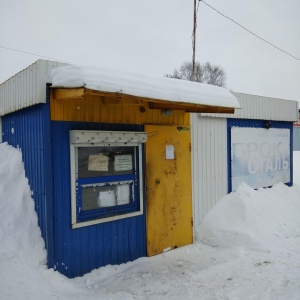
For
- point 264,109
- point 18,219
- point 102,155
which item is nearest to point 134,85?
point 102,155

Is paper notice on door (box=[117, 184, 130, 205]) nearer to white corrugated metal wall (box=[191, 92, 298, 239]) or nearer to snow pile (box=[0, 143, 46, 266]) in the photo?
snow pile (box=[0, 143, 46, 266])

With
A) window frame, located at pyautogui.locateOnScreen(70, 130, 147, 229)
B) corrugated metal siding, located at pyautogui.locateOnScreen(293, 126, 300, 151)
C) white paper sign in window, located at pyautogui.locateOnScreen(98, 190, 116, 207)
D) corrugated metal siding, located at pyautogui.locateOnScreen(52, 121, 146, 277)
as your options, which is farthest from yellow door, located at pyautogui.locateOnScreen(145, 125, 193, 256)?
corrugated metal siding, located at pyautogui.locateOnScreen(293, 126, 300, 151)

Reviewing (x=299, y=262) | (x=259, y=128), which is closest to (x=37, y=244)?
(x=299, y=262)

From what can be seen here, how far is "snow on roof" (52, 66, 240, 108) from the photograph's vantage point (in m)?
3.92

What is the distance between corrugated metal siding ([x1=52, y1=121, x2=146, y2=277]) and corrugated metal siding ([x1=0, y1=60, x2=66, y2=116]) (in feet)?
1.65

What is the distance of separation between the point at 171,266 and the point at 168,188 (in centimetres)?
140

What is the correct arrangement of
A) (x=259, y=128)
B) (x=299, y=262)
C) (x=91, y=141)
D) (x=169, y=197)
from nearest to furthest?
(x=91, y=141), (x=299, y=262), (x=169, y=197), (x=259, y=128)

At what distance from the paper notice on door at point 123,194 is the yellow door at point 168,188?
378mm

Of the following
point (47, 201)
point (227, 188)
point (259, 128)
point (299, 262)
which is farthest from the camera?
point (259, 128)

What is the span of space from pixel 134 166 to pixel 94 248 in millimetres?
1503

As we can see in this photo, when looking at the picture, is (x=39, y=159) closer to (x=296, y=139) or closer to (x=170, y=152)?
(x=170, y=152)

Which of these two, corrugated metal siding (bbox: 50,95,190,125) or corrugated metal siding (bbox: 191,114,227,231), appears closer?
corrugated metal siding (bbox: 50,95,190,125)

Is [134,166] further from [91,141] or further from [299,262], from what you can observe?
[299,262]

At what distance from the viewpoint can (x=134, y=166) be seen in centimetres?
551
